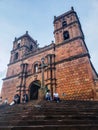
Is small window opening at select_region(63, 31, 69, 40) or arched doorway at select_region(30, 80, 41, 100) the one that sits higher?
small window opening at select_region(63, 31, 69, 40)

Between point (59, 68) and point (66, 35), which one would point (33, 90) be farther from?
point (66, 35)

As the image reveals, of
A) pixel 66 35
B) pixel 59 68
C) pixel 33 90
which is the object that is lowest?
pixel 33 90

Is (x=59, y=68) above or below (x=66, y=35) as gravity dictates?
below

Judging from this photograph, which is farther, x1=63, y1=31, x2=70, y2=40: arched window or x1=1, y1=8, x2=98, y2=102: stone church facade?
x1=63, y1=31, x2=70, y2=40: arched window

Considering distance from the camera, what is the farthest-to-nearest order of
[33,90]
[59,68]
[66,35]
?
1. [66,35]
2. [33,90]
3. [59,68]

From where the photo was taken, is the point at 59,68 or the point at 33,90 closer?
the point at 59,68

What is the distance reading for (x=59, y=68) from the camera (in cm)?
1927

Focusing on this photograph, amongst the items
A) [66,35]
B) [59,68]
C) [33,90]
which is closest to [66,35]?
[66,35]

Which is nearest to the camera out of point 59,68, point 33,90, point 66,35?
point 59,68

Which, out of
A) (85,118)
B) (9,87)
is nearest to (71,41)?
(9,87)

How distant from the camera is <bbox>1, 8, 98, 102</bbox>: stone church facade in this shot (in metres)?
16.3

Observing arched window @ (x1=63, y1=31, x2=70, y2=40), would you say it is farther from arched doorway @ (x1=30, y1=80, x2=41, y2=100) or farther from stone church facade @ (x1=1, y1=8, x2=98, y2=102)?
arched doorway @ (x1=30, y1=80, x2=41, y2=100)

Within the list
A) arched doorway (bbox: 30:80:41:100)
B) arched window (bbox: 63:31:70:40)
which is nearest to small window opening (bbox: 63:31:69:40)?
arched window (bbox: 63:31:70:40)

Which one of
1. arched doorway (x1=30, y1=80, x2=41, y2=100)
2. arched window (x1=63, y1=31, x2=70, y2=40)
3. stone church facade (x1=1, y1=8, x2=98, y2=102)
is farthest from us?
arched window (x1=63, y1=31, x2=70, y2=40)
